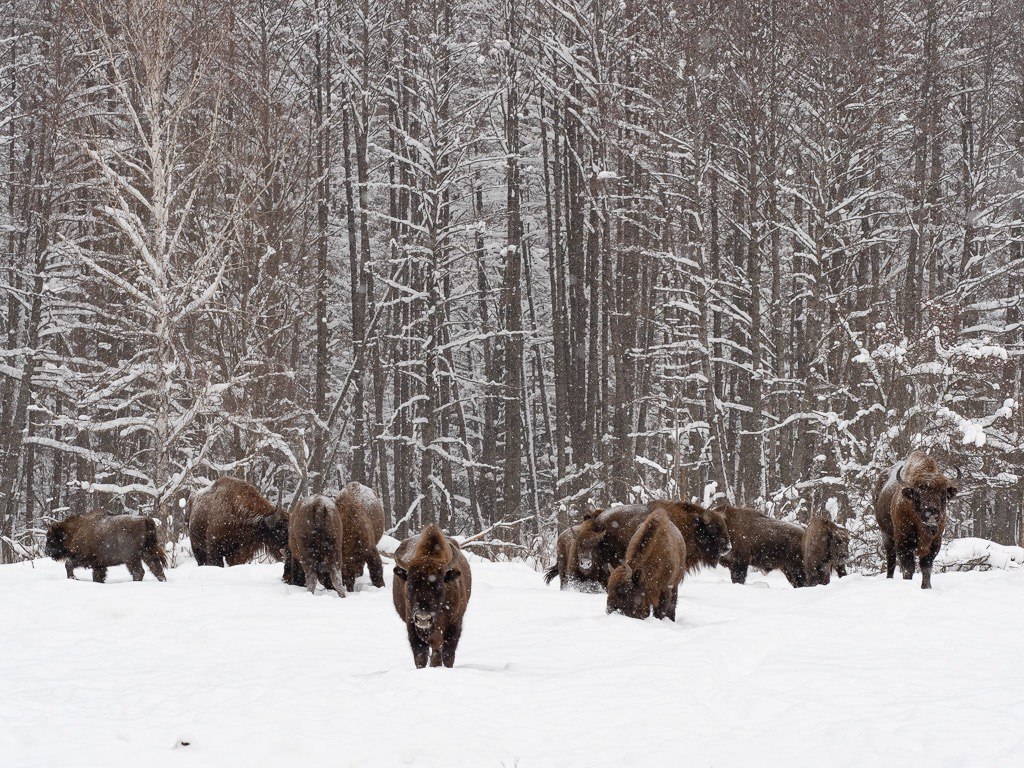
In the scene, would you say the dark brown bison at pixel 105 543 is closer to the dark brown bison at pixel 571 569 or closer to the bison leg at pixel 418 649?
the dark brown bison at pixel 571 569

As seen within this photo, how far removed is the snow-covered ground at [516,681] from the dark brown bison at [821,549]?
1.17 metres

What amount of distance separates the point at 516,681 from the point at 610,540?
4319 mm

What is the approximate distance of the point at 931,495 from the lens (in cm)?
994

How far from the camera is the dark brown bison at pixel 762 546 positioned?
37.9 feet

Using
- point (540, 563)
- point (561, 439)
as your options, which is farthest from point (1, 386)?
point (540, 563)

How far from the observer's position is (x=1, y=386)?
28.5m

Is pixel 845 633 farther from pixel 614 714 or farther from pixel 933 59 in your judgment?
pixel 933 59

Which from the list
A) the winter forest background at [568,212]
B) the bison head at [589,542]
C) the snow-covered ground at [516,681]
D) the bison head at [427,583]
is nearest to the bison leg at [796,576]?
the snow-covered ground at [516,681]

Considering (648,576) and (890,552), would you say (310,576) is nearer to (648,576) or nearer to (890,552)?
(648,576)

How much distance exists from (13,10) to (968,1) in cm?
2190

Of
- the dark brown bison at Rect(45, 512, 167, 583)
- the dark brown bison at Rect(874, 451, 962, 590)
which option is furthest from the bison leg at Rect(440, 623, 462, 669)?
the dark brown bison at Rect(874, 451, 962, 590)

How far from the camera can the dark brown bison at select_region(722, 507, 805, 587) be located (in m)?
11.6

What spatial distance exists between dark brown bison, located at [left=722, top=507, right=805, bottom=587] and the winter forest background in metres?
4.37

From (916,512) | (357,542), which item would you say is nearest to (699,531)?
(916,512)
